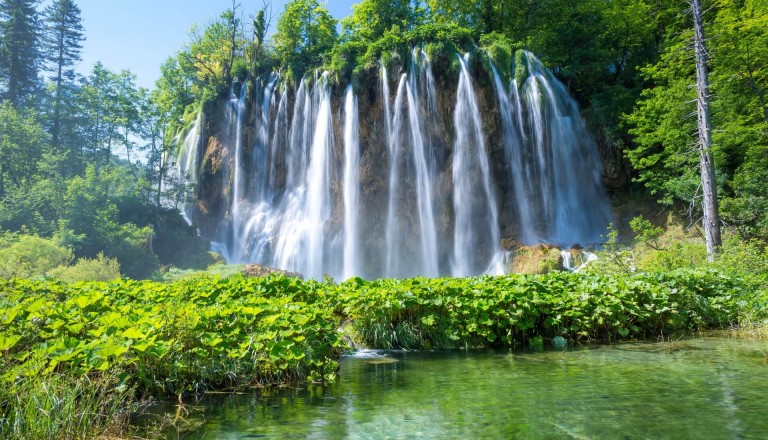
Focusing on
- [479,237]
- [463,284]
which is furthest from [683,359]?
[479,237]

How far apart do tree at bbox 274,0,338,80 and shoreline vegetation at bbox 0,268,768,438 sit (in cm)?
2613

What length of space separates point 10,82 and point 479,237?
48.0 meters

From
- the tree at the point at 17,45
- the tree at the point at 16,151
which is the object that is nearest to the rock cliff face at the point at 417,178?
the tree at the point at 16,151

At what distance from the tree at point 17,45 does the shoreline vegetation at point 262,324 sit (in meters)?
49.6

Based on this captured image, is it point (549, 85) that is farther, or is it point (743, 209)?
point (549, 85)

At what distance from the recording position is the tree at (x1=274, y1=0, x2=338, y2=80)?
31917 millimetres

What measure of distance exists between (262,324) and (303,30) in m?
35.0

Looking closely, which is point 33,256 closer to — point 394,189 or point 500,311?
point 394,189

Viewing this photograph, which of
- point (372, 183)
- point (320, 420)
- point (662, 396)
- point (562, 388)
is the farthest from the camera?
point (372, 183)

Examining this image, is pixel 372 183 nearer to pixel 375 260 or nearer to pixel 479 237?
pixel 375 260

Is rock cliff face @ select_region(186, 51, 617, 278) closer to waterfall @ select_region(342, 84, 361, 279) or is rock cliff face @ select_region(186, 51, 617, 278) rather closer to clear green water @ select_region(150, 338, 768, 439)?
waterfall @ select_region(342, 84, 361, 279)

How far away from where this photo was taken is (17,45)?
1758 inches

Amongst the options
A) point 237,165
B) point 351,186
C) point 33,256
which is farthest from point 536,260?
point 33,256

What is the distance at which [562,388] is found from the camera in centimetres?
460
